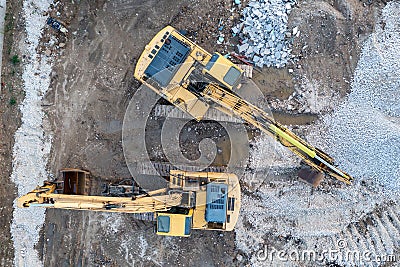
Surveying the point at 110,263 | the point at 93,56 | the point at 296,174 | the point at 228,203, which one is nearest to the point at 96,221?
the point at 110,263

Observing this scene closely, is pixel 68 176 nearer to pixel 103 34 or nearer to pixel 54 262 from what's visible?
pixel 54 262

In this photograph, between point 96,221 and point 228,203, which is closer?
point 228,203

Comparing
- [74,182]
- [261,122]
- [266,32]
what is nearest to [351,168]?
[261,122]

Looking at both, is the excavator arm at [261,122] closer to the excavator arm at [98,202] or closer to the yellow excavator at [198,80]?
the yellow excavator at [198,80]

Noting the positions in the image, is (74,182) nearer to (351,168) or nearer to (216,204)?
(216,204)

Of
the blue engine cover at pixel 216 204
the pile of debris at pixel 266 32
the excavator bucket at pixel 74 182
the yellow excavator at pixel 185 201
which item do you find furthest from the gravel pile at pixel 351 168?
the excavator bucket at pixel 74 182
